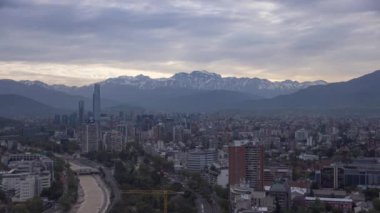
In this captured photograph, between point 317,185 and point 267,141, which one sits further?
point 267,141

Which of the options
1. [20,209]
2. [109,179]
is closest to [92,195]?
[109,179]

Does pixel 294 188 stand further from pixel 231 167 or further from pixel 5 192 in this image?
pixel 5 192

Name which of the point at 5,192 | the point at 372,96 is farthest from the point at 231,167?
the point at 372,96

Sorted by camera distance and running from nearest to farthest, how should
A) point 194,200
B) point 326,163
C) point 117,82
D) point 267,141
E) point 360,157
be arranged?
point 194,200 < point 326,163 < point 360,157 < point 267,141 < point 117,82

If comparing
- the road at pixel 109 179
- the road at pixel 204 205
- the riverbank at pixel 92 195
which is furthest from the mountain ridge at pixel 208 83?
the road at pixel 204 205

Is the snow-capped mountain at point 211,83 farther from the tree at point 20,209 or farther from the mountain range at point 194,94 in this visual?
the tree at point 20,209

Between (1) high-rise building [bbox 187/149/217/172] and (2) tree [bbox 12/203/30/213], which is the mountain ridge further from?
(2) tree [bbox 12/203/30/213]

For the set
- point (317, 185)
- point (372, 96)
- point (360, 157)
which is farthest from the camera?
point (372, 96)
